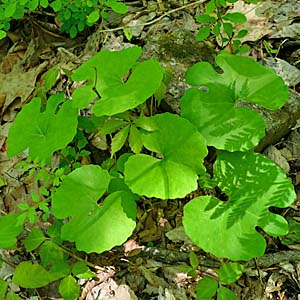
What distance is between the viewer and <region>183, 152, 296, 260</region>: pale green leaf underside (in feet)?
5.73

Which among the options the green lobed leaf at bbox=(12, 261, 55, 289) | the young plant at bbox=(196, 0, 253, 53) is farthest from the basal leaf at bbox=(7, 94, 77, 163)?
the young plant at bbox=(196, 0, 253, 53)

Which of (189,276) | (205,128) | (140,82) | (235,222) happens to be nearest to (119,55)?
(140,82)

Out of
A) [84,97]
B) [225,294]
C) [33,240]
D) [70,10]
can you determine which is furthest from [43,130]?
[225,294]

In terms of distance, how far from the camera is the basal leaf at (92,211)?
71.2 inches

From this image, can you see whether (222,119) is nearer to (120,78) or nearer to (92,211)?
(120,78)

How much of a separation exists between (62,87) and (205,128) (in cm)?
97

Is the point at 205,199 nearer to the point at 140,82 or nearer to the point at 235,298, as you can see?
the point at 235,298

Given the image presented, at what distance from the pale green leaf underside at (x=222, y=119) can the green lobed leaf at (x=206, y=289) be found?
52 cm

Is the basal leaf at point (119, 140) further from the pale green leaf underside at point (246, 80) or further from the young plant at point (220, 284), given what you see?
the young plant at point (220, 284)

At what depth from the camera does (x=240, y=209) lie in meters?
1.81

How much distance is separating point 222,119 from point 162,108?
42cm

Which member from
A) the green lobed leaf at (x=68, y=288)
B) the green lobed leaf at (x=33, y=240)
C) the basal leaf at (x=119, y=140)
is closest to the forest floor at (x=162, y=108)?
the green lobed leaf at (x=68, y=288)

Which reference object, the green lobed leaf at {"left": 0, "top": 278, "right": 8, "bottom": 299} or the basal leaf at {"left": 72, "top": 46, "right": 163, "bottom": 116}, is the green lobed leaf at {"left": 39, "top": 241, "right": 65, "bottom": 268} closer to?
the green lobed leaf at {"left": 0, "top": 278, "right": 8, "bottom": 299}

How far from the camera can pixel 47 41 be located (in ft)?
9.54
